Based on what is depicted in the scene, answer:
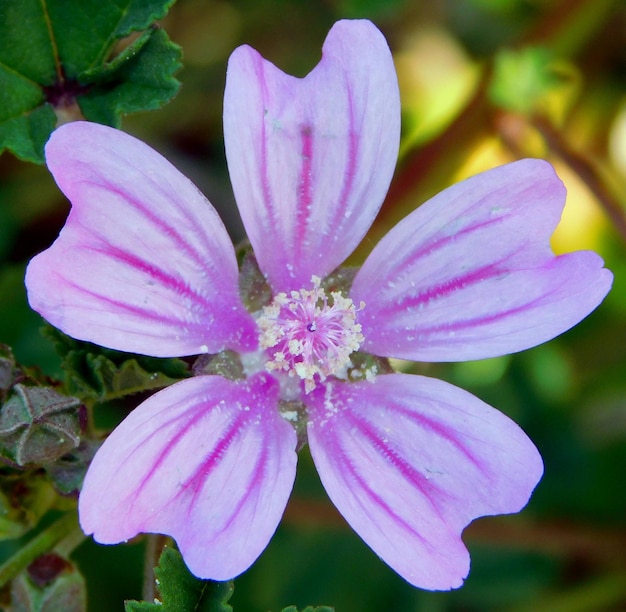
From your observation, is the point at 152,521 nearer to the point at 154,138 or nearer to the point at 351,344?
the point at 351,344

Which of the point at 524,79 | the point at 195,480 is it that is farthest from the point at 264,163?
the point at 524,79

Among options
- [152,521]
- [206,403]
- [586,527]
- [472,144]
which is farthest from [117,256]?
[586,527]

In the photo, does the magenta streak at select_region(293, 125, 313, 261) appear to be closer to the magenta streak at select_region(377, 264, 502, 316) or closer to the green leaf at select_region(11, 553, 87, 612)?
the magenta streak at select_region(377, 264, 502, 316)

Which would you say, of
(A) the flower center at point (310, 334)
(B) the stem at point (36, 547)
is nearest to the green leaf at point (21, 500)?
(B) the stem at point (36, 547)

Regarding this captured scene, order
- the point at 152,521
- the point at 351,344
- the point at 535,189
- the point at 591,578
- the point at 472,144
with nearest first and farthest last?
the point at 152,521 < the point at 535,189 < the point at 351,344 < the point at 472,144 < the point at 591,578

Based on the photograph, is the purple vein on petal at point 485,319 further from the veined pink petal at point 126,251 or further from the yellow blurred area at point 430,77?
the yellow blurred area at point 430,77

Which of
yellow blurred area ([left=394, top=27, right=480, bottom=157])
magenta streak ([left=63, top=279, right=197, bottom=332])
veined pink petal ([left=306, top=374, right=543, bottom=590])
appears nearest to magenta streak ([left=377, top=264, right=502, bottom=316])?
veined pink petal ([left=306, top=374, right=543, bottom=590])
